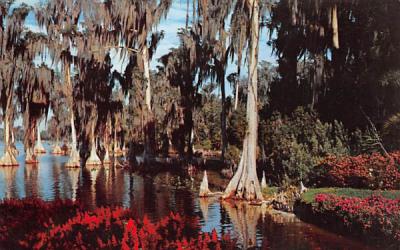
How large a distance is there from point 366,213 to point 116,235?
20.3 ft

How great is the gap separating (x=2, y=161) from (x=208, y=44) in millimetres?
17983

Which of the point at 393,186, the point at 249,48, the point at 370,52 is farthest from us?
the point at 370,52

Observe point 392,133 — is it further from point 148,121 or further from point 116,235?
point 148,121

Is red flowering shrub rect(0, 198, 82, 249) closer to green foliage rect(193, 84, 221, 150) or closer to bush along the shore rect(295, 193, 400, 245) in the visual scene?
bush along the shore rect(295, 193, 400, 245)

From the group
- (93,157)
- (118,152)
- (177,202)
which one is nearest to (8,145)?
(93,157)

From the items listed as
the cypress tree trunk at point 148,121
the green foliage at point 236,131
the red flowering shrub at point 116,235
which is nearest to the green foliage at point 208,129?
the cypress tree trunk at point 148,121

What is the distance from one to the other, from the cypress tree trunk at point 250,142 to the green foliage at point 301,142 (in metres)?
1.41

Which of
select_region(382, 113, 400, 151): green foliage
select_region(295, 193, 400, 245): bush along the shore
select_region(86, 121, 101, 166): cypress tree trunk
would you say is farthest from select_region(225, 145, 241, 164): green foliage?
select_region(86, 121, 101, 166): cypress tree trunk

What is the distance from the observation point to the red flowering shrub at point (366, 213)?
1012 centimetres

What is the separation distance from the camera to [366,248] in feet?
35.0

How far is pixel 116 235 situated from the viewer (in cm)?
715

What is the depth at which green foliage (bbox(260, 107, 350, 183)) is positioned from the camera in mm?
19281

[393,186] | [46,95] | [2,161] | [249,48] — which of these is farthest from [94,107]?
[393,186]

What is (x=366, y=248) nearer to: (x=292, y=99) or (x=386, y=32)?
(x=386, y=32)
